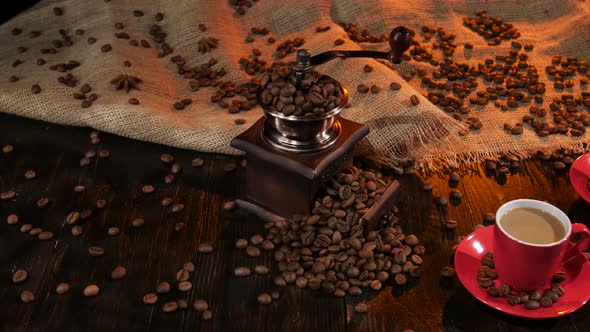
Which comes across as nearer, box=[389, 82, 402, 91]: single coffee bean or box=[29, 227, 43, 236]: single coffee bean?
box=[29, 227, 43, 236]: single coffee bean

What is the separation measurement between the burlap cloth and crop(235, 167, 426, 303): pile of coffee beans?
0.32 meters

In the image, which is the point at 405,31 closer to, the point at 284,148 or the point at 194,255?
the point at 284,148

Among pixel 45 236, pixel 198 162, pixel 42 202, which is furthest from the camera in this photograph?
pixel 198 162

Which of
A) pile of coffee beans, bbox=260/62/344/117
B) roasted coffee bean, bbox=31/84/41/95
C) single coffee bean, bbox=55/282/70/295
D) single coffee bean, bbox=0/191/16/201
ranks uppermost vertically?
pile of coffee beans, bbox=260/62/344/117

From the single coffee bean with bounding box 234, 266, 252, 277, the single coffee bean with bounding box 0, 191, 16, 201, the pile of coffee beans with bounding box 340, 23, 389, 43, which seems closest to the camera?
the single coffee bean with bounding box 234, 266, 252, 277

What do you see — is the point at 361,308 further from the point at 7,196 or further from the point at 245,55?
the point at 245,55

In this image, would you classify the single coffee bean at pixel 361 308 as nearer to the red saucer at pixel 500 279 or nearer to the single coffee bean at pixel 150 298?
the red saucer at pixel 500 279

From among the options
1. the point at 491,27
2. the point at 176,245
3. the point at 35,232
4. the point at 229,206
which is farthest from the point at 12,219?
the point at 491,27

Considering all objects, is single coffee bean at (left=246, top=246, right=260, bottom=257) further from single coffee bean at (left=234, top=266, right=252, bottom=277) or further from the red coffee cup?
the red coffee cup

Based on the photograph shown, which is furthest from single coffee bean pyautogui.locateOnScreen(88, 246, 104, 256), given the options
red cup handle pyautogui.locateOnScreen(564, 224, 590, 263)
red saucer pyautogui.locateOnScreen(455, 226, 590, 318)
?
red cup handle pyautogui.locateOnScreen(564, 224, 590, 263)

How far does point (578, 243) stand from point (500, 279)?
17 centimetres

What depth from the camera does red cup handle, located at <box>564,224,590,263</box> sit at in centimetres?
131

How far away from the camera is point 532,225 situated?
1.27 metres

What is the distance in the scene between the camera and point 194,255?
154 centimetres
